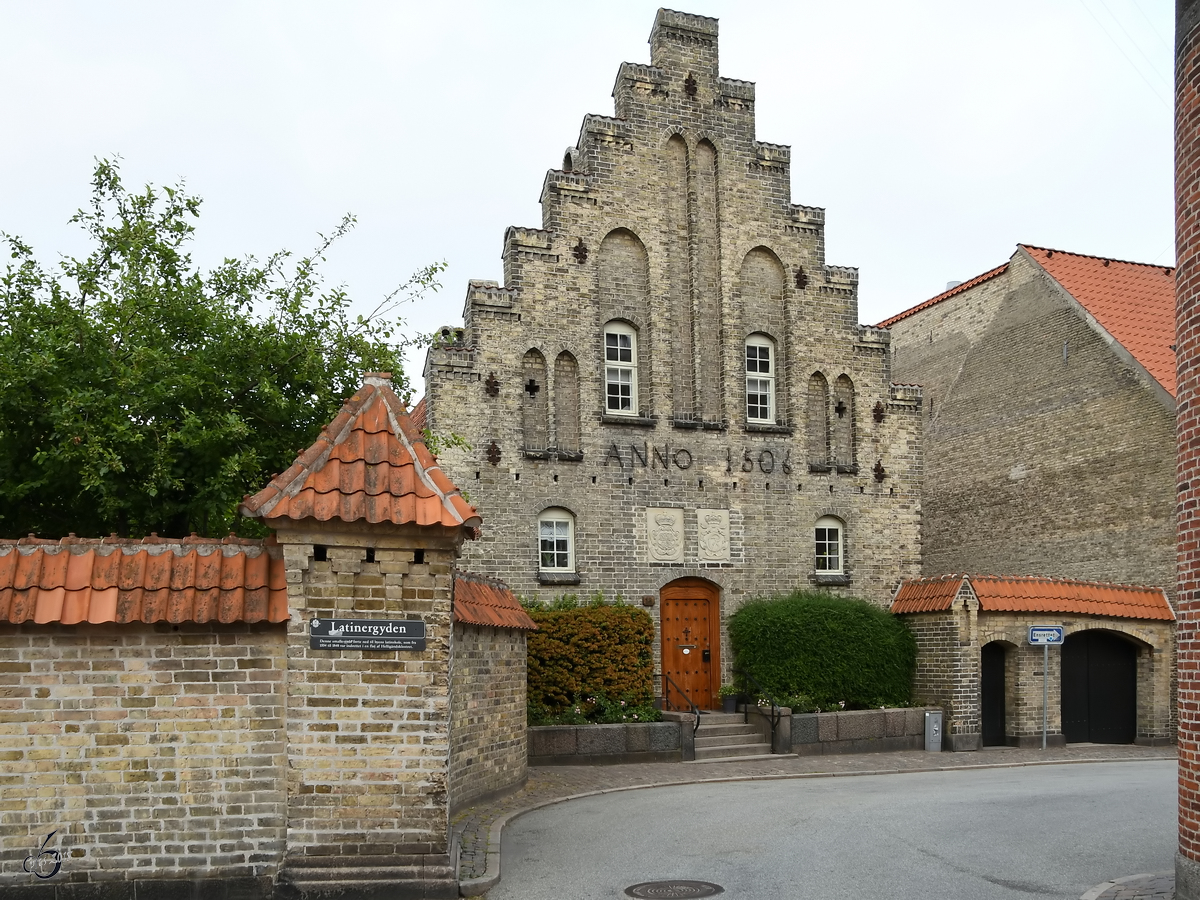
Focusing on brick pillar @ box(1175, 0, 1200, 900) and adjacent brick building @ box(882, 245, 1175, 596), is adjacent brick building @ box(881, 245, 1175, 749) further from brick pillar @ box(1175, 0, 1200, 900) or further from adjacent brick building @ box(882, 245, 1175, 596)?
brick pillar @ box(1175, 0, 1200, 900)

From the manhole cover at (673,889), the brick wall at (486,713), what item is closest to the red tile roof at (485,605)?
the brick wall at (486,713)

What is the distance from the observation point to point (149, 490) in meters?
12.9

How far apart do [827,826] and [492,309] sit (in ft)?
40.7

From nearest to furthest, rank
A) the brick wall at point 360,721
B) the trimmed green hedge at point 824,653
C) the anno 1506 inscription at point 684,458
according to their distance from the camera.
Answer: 1. the brick wall at point 360,721
2. the trimmed green hedge at point 824,653
3. the anno 1506 inscription at point 684,458

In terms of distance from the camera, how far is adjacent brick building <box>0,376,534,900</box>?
8.95m

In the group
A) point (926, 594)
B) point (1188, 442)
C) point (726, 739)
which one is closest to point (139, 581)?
point (1188, 442)

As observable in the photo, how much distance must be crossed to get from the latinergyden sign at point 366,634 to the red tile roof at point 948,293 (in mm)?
21718

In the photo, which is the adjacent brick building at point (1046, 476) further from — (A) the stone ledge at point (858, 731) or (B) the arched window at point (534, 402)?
(B) the arched window at point (534, 402)

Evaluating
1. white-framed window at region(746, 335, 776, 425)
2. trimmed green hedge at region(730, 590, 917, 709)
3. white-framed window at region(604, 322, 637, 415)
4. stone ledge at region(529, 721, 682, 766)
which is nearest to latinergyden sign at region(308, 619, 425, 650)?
stone ledge at region(529, 721, 682, 766)

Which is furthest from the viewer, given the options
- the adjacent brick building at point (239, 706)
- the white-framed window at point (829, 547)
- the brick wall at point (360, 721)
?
the white-framed window at point (829, 547)

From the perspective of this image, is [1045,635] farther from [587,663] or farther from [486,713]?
[486,713]

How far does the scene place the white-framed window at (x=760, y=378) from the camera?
24484 mm

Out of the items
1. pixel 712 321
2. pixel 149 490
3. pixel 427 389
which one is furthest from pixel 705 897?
pixel 712 321

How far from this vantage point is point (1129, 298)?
28.0 metres
